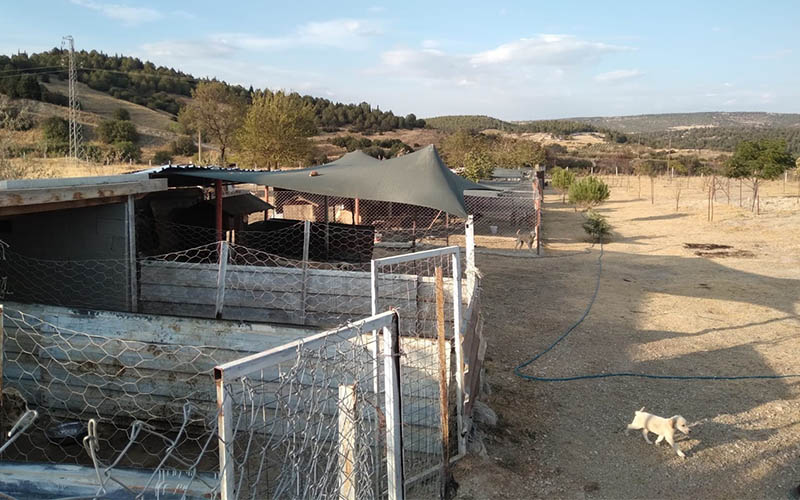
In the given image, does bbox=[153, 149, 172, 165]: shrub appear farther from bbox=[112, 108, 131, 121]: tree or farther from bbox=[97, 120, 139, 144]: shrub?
bbox=[112, 108, 131, 121]: tree

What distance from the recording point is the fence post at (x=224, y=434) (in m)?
1.86

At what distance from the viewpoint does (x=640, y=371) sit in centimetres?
691

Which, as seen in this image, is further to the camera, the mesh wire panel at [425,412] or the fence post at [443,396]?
the mesh wire panel at [425,412]

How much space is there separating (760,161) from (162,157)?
38358 millimetres

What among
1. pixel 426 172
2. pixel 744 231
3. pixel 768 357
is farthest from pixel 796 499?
pixel 744 231

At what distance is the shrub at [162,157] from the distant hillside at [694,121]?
434 ft

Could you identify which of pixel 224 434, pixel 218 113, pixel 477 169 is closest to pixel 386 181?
pixel 224 434

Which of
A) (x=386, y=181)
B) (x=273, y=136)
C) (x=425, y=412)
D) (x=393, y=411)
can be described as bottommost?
(x=425, y=412)

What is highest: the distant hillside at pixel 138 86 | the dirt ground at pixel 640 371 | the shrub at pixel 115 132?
the distant hillside at pixel 138 86

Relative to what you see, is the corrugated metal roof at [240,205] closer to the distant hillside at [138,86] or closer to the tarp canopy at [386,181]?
the tarp canopy at [386,181]

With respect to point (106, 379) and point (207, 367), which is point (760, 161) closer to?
point (207, 367)

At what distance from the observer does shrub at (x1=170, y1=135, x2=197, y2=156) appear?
46.8 m

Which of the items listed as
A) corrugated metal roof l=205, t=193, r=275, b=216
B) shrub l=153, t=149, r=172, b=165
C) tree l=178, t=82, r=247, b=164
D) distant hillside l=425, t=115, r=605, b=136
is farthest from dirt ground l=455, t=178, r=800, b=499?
distant hillside l=425, t=115, r=605, b=136

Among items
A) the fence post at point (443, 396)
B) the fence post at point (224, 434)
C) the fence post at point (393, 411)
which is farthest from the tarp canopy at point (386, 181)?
the fence post at point (224, 434)
